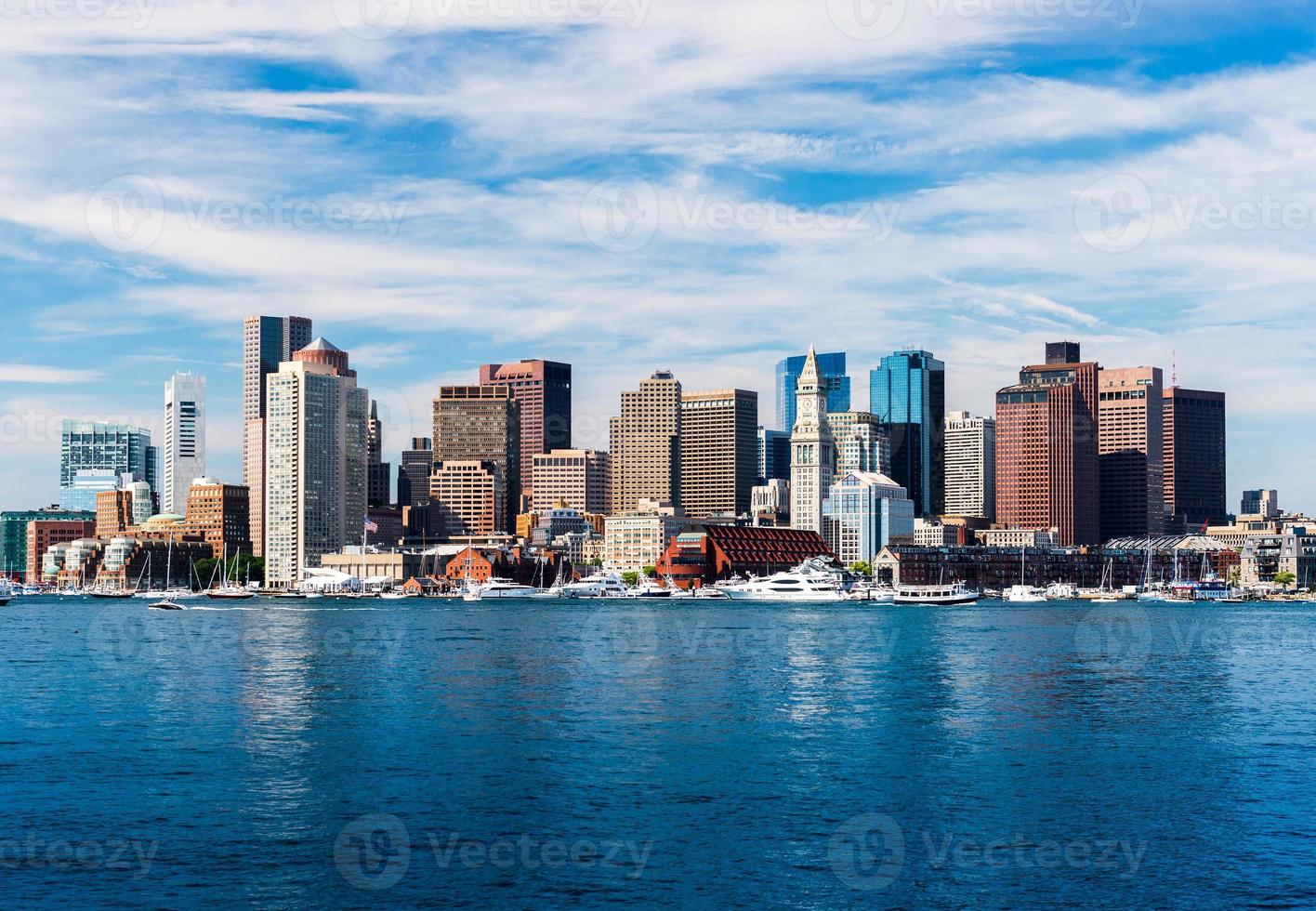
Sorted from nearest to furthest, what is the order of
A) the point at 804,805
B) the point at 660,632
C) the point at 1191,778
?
the point at 804,805 → the point at 1191,778 → the point at 660,632

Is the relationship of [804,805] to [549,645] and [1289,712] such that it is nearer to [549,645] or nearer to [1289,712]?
[1289,712]

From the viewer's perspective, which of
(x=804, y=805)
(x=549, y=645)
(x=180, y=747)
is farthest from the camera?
(x=549, y=645)

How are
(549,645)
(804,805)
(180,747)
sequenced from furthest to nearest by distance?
(549,645)
(180,747)
(804,805)

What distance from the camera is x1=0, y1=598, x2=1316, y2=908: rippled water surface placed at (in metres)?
43.6

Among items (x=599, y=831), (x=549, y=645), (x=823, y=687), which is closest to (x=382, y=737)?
(x=599, y=831)

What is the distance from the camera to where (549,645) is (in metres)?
137

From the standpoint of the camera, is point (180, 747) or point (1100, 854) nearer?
point (1100, 854)

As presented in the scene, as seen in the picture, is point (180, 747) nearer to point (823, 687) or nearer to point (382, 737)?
point (382, 737)

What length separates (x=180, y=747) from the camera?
6581cm

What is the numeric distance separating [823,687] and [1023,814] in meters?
42.4

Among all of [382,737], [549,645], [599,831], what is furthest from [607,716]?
[549,645]

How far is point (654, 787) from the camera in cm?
5644

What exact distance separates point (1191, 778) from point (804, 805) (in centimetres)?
1646

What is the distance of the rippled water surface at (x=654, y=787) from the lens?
4356cm
